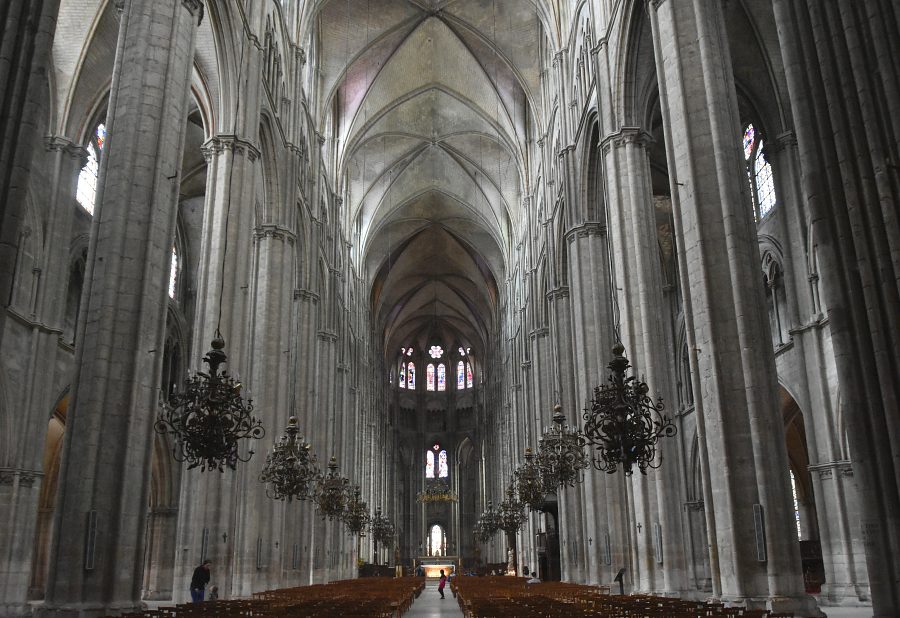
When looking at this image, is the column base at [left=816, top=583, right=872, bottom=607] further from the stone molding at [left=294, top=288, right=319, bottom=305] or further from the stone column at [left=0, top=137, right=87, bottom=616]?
the stone molding at [left=294, top=288, right=319, bottom=305]

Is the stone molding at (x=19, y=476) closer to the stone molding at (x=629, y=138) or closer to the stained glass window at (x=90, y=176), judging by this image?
the stained glass window at (x=90, y=176)

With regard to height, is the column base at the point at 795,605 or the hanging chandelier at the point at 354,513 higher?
the hanging chandelier at the point at 354,513

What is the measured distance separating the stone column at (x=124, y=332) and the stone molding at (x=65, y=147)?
8879mm

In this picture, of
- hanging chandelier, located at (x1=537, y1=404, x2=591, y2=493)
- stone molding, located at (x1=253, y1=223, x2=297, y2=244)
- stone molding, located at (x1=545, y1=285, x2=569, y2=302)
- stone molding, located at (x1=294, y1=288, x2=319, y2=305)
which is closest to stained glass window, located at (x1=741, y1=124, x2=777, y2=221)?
stone molding, located at (x1=545, y1=285, x2=569, y2=302)

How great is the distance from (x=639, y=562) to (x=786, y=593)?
6359 mm

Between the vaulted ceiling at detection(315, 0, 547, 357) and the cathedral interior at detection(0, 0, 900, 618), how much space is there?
20 cm

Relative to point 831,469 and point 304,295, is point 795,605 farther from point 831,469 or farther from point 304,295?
point 304,295

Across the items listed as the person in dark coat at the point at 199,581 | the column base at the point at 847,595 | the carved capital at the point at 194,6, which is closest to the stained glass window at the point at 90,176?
the carved capital at the point at 194,6

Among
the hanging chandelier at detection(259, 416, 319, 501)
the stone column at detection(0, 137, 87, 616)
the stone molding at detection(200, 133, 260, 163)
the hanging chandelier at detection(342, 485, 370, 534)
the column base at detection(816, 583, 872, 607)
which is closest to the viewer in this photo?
the column base at detection(816, 583, 872, 607)

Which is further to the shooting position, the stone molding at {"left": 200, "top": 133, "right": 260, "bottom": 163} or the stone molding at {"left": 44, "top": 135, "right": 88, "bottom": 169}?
the stone molding at {"left": 44, "top": 135, "right": 88, "bottom": 169}

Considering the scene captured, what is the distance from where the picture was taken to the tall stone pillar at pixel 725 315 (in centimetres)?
1167

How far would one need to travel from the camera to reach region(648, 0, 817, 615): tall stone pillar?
38.3 feet

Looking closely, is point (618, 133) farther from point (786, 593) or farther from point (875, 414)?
point (875, 414)

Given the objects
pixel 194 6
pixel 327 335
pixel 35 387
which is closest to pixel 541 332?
pixel 327 335
